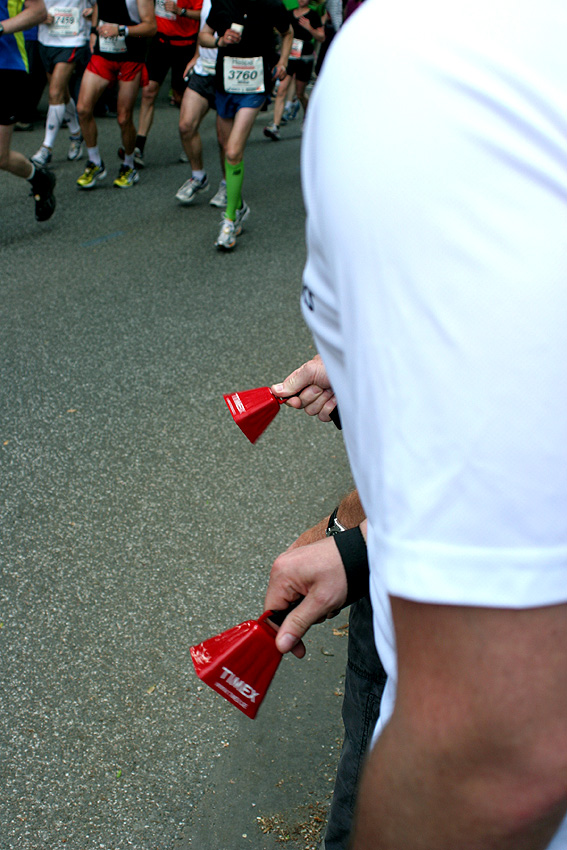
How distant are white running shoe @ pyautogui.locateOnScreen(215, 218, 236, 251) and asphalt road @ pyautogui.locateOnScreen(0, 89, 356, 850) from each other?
9.5 inches

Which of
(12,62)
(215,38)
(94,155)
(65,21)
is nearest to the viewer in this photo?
(12,62)

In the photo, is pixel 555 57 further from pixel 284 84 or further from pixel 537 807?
pixel 284 84

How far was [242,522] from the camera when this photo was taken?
298cm

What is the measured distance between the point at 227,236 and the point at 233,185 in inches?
15.2

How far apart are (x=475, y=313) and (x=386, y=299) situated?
5 centimetres

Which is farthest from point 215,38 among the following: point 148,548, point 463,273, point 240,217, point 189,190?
point 463,273

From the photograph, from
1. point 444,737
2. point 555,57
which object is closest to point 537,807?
point 444,737

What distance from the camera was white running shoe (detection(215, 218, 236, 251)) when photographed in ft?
19.1

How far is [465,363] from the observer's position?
0.44 meters

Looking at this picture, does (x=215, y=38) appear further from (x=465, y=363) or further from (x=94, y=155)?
(x=465, y=363)

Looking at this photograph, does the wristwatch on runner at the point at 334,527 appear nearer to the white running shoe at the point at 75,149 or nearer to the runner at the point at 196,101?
the runner at the point at 196,101

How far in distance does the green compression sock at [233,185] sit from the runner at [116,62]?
6.46 feet

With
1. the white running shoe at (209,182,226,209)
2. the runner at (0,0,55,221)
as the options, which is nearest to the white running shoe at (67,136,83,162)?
the white running shoe at (209,182,226,209)

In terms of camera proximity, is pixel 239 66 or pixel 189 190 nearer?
pixel 239 66
